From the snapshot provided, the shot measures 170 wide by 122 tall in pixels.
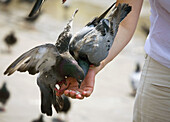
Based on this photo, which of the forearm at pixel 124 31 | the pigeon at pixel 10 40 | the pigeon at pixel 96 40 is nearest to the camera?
the pigeon at pixel 96 40

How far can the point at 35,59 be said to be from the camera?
5.99ft

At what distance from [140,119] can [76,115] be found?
3.40 meters

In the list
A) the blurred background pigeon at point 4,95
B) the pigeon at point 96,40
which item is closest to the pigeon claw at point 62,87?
the pigeon at point 96,40

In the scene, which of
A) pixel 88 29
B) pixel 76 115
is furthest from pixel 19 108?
pixel 88 29

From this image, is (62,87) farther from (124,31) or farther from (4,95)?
(4,95)

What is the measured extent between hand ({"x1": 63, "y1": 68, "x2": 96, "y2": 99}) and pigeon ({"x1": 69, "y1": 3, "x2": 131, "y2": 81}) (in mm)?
40

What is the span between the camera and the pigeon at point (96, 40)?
6.28 ft

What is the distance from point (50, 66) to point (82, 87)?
0.23 meters

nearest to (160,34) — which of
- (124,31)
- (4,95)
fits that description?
(124,31)

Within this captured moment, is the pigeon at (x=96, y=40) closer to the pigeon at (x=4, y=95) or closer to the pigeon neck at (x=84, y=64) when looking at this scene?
the pigeon neck at (x=84, y=64)

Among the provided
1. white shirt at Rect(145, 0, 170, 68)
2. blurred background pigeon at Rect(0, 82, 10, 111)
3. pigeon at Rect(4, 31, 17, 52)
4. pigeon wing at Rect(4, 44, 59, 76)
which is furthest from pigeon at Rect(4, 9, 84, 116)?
pigeon at Rect(4, 31, 17, 52)

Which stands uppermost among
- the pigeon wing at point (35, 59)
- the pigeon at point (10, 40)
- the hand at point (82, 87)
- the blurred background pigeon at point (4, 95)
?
the pigeon wing at point (35, 59)

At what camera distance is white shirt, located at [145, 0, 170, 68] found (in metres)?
1.82

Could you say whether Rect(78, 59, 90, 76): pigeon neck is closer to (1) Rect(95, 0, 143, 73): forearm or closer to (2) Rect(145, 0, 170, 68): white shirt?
(1) Rect(95, 0, 143, 73): forearm
